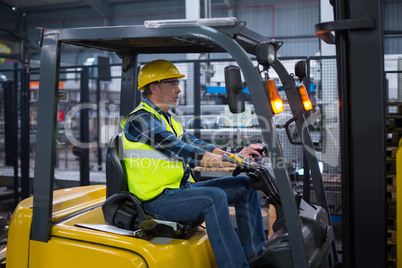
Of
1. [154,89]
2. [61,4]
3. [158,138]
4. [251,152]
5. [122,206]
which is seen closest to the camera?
[251,152]

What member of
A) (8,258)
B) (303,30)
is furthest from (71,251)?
(303,30)

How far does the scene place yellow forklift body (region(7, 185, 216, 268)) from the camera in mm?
2908

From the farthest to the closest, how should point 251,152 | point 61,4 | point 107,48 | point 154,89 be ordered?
point 61,4
point 107,48
point 154,89
point 251,152

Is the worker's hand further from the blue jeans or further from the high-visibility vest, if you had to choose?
the high-visibility vest

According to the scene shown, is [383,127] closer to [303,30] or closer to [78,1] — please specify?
[303,30]

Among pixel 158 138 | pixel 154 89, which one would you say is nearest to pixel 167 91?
pixel 154 89

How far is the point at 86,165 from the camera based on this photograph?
9406 millimetres

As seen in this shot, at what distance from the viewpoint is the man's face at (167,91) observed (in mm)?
3393

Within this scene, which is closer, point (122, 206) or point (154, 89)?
point (122, 206)

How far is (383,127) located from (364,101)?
0.18 metres

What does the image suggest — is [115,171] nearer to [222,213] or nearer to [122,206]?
[122,206]

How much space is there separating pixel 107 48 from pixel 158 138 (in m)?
0.97

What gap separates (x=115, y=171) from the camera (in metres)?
3.29

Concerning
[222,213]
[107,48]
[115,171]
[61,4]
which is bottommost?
[222,213]
